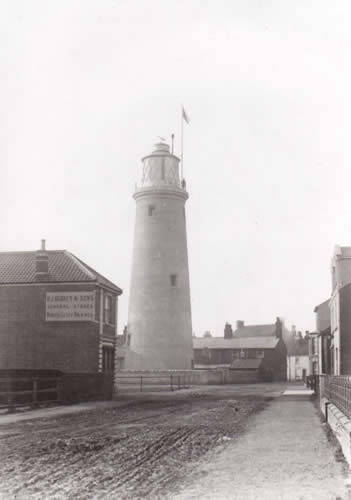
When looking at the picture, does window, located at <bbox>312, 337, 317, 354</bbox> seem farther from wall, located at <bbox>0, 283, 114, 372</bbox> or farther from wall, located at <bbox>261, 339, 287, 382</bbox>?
wall, located at <bbox>0, 283, 114, 372</bbox>

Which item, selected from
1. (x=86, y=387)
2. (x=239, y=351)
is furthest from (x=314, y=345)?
(x=86, y=387)

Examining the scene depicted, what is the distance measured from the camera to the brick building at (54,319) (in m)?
32.3

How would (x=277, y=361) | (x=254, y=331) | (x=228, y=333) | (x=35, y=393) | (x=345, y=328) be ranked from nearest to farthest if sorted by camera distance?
(x=35, y=393)
(x=345, y=328)
(x=277, y=361)
(x=228, y=333)
(x=254, y=331)

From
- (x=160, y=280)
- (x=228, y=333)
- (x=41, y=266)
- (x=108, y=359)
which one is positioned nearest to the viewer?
(x=41, y=266)

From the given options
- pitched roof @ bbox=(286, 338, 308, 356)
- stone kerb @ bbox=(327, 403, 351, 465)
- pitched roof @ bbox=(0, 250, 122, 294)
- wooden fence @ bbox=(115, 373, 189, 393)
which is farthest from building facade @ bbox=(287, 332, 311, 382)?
stone kerb @ bbox=(327, 403, 351, 465)

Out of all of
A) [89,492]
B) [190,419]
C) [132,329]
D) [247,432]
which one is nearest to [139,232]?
[132,329]

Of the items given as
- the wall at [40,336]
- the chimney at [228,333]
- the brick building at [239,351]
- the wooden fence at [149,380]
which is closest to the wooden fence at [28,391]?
the wall at [40,336]

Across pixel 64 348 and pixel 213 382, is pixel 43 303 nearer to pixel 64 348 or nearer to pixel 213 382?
pixel 64 348

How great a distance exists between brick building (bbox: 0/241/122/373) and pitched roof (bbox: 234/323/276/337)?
6685 centimetres

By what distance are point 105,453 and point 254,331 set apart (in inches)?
3545

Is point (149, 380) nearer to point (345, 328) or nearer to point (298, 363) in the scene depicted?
point (345, 328)

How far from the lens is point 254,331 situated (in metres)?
99.8

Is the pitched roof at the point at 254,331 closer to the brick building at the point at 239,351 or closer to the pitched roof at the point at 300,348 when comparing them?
the pitched roof at the point at 300,348

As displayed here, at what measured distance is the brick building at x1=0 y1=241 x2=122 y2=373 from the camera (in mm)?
32312
